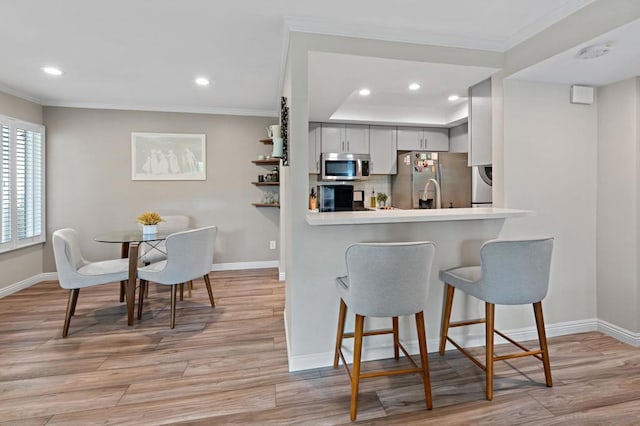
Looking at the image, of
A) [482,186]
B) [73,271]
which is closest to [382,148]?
[482,186]

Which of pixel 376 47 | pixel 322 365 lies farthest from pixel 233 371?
pixel 376 47

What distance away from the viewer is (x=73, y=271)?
8.73 ft

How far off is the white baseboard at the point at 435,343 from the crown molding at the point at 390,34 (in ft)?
7.00

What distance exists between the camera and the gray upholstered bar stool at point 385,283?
1.62 metres

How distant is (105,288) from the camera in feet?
12.7

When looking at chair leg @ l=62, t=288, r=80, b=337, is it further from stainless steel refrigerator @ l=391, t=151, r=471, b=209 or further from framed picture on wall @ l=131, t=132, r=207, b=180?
stainless steel refrigerator @ l=391, t=151, r=471, b=209

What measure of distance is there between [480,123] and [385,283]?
6.02ft

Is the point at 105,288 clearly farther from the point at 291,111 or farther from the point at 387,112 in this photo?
the point at 387,112

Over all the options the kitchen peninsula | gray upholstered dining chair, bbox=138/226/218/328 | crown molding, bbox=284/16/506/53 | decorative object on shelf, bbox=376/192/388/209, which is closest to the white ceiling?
crown molding, bbox=284/16/506/53

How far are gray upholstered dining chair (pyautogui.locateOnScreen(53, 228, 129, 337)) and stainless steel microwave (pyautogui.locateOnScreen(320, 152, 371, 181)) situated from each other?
267 centimetres

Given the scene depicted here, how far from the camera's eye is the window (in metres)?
3.54

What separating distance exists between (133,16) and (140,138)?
258cm

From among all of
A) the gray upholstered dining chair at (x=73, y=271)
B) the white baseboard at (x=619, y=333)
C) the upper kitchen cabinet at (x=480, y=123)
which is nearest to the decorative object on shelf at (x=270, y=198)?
the gray upholstered dining chair at (x=73, y=271)

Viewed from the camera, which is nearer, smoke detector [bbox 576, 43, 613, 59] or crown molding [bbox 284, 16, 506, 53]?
smoke detector [bbox 576, 43, 613, 59]
